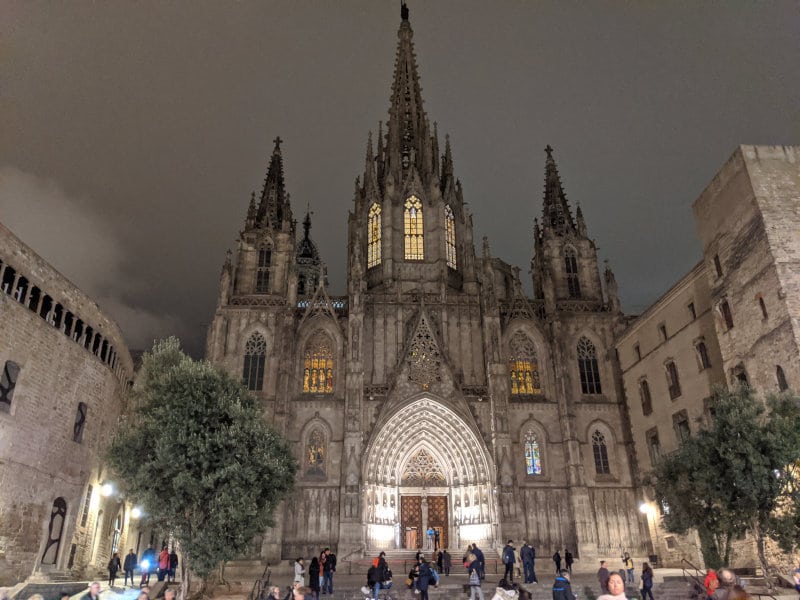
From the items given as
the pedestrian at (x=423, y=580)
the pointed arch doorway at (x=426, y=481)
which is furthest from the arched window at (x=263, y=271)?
the pedestrian at (x=423, y=580)

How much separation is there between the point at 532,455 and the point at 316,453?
11233mm

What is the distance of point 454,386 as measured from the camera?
3155cm

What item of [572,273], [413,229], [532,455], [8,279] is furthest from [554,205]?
[8,279]

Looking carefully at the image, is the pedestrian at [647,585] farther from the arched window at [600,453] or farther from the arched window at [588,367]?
the arched window at [588,367]

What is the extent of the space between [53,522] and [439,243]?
80.4 ft

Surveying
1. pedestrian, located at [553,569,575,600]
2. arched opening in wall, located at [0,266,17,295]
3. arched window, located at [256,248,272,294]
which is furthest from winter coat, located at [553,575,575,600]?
arched window, located at [256,248,272,294]

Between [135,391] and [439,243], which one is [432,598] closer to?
[135,391]

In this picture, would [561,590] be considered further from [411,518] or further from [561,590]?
[411,518]

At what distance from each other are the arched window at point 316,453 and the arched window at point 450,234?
533 inches

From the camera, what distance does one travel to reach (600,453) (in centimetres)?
3191

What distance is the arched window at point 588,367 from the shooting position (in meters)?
33.4

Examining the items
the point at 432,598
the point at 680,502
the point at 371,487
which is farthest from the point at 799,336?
the point at 371,487

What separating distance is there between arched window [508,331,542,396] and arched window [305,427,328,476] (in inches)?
419

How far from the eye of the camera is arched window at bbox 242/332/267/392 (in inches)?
1267
